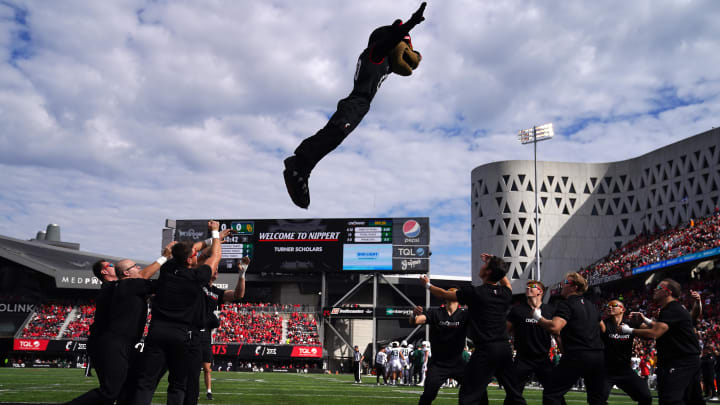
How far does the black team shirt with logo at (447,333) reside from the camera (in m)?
7.66

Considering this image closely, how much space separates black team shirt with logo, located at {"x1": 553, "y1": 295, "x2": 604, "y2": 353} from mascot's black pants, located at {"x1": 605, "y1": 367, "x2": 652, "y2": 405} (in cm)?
83

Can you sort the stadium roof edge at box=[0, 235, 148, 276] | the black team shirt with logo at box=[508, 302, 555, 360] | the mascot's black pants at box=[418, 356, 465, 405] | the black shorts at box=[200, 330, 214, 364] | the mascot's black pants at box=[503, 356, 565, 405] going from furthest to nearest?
1. the stadium roof edge at box=[0, 235, 148, 276]
2. the black shorts at box=[200, 330, 214, 364]
3. the black team shirt with logo at box=[508, 302, 555, 360]
4. the mascot's black pants at box=[418, 356, 465, 405]
5. the mascot's black pants at box=[503, 356, 565, 405]

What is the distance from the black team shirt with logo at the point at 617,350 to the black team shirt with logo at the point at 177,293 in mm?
5476

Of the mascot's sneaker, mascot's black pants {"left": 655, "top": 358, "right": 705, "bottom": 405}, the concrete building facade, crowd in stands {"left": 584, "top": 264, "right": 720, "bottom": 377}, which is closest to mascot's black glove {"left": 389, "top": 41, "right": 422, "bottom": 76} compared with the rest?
the mascot's sneaker

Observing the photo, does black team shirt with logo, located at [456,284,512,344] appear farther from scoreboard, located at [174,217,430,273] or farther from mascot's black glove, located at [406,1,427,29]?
scoreboard, located at [174,217,430,273]

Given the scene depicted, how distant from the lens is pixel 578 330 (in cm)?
691

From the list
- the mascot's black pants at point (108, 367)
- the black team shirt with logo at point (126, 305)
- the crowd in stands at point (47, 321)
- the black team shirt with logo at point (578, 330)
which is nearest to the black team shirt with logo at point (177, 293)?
the black team shirt with logo at point (126, 305)

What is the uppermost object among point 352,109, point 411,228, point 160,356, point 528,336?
point 411,228

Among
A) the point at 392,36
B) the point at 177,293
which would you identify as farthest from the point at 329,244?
the point at 392,36

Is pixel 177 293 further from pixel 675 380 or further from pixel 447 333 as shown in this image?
pixel 675 380

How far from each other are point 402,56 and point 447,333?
3.67 metres

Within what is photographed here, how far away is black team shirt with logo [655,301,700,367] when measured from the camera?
7.29 m

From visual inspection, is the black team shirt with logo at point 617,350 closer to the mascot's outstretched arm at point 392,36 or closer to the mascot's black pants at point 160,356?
the mascot's outstretched arm at point 392,36

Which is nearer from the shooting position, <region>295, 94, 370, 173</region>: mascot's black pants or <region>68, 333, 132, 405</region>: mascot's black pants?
<region>295, 94, 370, 173</region>: mascot's black pants
